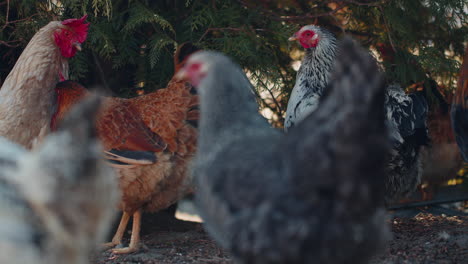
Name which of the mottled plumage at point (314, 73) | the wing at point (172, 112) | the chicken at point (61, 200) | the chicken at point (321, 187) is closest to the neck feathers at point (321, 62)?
the mottled plumage at point (314, 73)

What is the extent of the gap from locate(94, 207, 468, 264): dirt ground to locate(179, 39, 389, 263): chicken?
5.35 feet

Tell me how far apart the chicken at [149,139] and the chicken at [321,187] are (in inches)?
64.8

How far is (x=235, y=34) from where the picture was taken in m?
4.30

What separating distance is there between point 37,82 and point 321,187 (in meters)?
2.71

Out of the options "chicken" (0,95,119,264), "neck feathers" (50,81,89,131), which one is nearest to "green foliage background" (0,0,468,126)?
"neck feathers" (50,81,89,131)

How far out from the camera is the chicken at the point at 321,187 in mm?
1717

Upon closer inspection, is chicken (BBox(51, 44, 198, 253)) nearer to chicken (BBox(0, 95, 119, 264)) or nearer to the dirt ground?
the dirt ground

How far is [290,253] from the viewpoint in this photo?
5.76 ft

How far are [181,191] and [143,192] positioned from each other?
30cm

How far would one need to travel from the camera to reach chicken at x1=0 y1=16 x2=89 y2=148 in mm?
3539

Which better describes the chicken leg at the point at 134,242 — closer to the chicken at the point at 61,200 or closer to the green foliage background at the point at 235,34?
the green foliage background at the point at 235,34

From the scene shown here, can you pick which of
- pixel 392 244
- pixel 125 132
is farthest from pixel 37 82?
pixel 392 244

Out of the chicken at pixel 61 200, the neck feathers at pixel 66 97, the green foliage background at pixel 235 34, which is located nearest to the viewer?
the chicken at pixel 61 200

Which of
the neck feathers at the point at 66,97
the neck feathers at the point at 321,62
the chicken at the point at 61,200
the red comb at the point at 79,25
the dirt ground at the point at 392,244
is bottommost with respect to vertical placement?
the dirt ground at the point at 392,244
